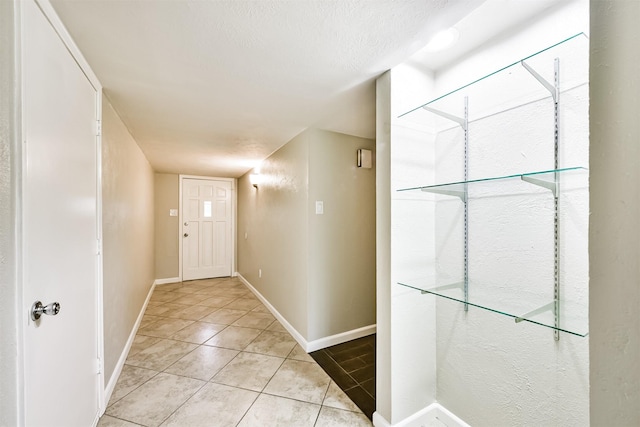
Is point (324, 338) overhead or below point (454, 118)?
below

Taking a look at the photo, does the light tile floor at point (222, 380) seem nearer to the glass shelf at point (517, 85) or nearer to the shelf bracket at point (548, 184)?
the shelf bracket at point (548, 184)

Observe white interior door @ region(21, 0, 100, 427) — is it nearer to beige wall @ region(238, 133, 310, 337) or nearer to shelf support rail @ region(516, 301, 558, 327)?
beige wall @ region(238, 133, 310, 337)

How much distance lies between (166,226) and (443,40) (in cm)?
528

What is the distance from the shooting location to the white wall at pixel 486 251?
1.10m

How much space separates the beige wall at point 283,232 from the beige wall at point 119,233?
5.01 ft

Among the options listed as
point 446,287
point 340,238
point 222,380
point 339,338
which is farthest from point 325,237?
point 222,380

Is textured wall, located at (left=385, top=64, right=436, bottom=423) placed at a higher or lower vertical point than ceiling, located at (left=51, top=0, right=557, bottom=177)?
lower

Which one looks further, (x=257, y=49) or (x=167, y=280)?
(x=167, y=280)

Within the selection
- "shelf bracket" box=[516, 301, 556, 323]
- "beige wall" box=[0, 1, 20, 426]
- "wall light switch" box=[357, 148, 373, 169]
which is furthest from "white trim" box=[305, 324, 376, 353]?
"beige wall" box=[0, 1, 20, 426]

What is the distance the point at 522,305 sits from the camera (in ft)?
3.90

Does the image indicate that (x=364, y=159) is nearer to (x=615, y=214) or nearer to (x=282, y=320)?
(x=282, y=320)

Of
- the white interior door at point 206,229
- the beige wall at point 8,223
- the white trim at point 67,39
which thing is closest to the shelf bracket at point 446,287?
the beige wall at point 8,223

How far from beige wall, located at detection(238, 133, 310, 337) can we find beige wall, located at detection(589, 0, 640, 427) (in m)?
2.13

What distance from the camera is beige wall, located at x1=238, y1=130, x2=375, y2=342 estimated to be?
2.55m
